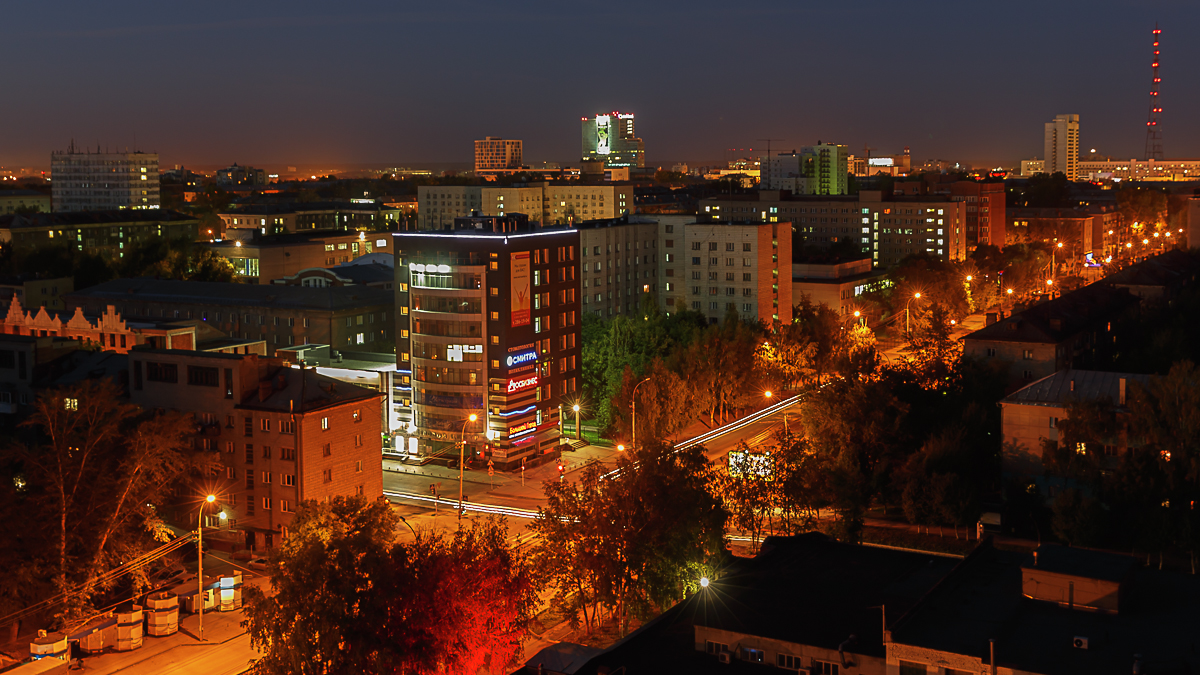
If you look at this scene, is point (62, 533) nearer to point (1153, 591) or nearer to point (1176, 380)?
point (1153, 591)

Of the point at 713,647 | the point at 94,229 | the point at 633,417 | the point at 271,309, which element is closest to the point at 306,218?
the point at 94,229

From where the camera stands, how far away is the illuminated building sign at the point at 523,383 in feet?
172

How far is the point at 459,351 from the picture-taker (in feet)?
173

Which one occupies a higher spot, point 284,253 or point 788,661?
point 284,253

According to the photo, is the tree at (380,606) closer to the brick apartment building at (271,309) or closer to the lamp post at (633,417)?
the lamp post at (633,417)

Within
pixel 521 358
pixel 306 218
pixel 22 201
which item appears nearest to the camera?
pixel 521 358

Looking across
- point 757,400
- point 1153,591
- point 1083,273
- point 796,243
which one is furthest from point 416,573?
point 1083,273

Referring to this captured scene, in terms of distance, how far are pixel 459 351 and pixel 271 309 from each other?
23589mm

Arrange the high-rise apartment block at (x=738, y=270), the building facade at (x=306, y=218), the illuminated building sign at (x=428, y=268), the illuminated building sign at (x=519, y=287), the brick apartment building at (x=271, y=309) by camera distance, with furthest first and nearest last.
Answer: the building facade at (x=306, y=218)
the high-rise apartment block at (x=738, y=270)
the brick apartment building at (x=271, y=309)
the illuminated building sign at (x=428, y=268)
the illuminated building sign at (x=519, y=287)

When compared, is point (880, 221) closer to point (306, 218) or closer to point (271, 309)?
point (271, 309)

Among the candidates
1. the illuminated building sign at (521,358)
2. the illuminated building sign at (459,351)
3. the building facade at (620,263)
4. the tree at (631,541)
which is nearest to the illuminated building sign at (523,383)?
the illuminated building sign at (521,358)

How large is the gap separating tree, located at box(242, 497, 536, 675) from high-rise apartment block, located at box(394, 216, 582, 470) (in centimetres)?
2185

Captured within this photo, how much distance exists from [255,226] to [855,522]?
118277 mm

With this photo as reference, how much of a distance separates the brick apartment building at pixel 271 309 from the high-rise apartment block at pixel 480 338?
1736 centimetres
